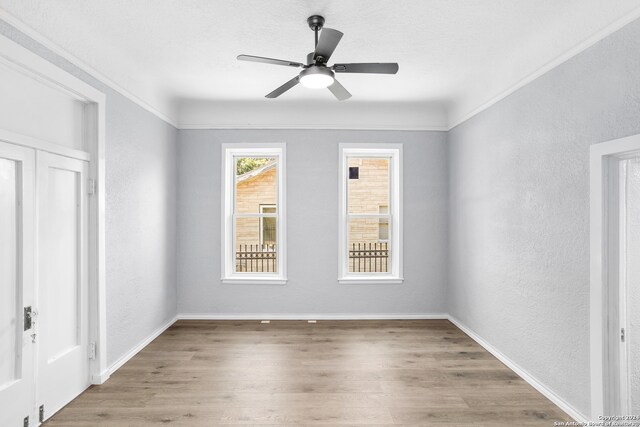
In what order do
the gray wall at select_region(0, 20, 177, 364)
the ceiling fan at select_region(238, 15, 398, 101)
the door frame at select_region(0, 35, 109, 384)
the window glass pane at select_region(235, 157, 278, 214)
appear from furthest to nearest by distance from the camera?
the window glass pane at select_region(235, 157, 278, 214) → the gray wall at select_region(0, 20, 177, 364) → the door frame at select_region(0, 35, 109, 384) → the ceiling fan at select_region(238, 15, 398, 101)

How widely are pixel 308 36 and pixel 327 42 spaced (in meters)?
0.80

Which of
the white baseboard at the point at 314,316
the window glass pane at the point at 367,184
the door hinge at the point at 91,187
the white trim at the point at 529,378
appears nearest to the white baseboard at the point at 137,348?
the white baseboard at the point at 314,316

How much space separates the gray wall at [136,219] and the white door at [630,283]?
12.3 feet

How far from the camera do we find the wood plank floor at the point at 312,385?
2.55 meters

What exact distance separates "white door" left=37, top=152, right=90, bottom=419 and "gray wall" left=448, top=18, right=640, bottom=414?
361 cm

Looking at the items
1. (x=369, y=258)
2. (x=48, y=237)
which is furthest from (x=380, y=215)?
(x=48, y=237)

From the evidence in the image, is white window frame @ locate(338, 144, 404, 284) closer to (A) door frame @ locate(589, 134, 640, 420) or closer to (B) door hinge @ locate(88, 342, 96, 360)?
(A) door frame @ locate(589, 134, 640, 420)

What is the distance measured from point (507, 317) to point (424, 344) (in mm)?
930

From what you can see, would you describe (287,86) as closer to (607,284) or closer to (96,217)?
(96,217)

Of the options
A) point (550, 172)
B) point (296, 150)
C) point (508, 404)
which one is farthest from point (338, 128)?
point (508, 404)

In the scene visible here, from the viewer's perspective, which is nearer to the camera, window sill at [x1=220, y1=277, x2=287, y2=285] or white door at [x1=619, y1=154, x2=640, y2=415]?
white door at [x1=619, y1=154, x2=640, y2=415]

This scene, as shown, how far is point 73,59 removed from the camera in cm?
266

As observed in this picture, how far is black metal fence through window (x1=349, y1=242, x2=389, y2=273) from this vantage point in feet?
16.5

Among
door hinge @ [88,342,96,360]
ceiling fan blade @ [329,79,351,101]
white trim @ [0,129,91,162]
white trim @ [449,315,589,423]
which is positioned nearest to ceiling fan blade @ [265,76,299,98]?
ceiling fan blade @ [329,79,351,101]
